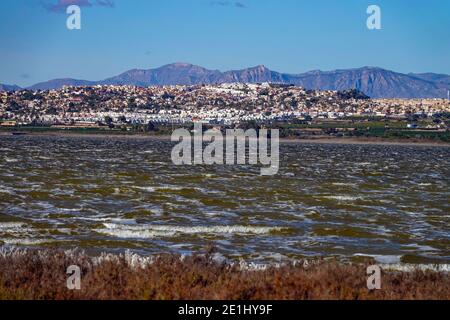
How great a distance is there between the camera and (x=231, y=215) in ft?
101

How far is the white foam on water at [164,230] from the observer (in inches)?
989

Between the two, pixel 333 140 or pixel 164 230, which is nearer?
pixel 164 230

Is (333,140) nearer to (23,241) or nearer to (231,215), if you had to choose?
(231,215)

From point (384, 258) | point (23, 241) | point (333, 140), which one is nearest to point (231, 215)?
point (384, 258)

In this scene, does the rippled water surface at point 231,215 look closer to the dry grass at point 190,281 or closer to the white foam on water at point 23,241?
the white foam on water at point 23,241

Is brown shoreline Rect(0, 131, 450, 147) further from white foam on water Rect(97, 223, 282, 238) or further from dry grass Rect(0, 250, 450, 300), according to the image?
dry grass Rect(0, 250, 450, 300)

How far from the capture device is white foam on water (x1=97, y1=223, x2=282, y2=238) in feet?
82.4

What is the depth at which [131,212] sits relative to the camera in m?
30.7

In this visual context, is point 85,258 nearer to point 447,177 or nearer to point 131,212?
point 131,212

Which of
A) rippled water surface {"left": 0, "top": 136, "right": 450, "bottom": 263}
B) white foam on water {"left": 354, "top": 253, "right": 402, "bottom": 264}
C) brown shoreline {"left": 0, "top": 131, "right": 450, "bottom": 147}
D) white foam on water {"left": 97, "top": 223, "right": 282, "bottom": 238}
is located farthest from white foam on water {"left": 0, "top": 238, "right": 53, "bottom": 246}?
brown shoreline {"left": 0, "top": 131, "right": 450, "bottom": 147}

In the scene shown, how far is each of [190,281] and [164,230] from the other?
45.0 ft
